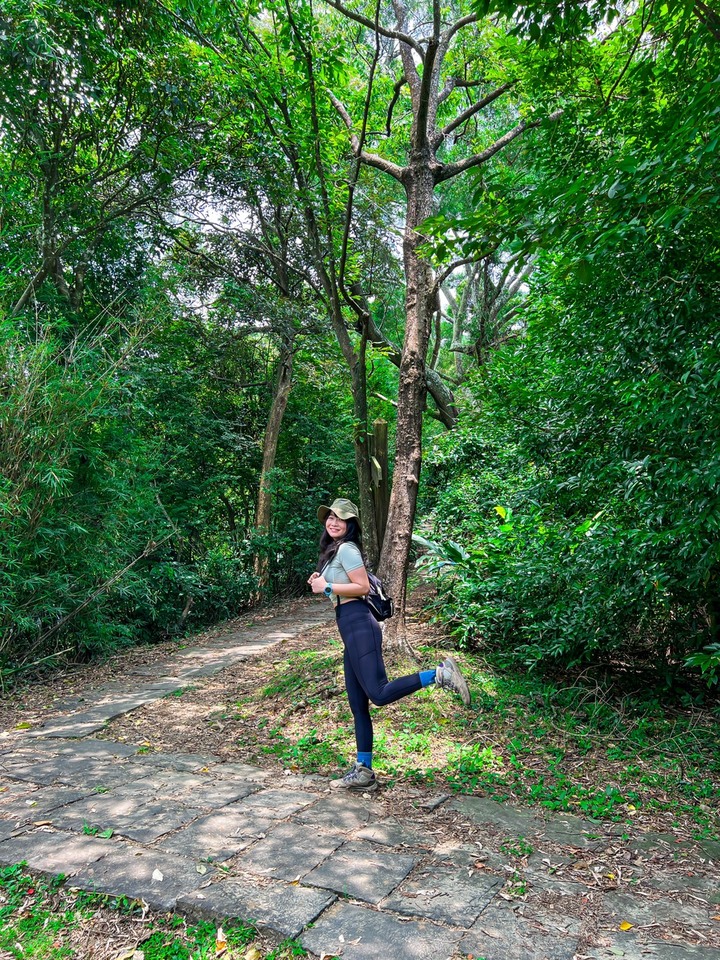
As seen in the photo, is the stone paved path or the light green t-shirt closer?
the stone paved path

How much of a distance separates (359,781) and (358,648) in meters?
0.75

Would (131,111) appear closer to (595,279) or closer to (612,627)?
(595,279)

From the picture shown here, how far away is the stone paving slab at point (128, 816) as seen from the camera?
10.4 ft

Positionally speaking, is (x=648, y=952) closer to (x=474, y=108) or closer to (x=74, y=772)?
(x=74, y=772)

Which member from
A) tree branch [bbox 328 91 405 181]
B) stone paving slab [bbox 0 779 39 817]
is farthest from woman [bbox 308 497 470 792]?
tree branch [bbox 328 91 405 181]

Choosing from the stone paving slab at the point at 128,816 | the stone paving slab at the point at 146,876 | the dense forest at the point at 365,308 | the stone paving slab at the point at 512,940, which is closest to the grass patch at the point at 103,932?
the stone paving slab at the point at 146,876

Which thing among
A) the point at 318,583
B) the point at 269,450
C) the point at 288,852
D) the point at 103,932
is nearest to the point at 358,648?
the point at 318,583

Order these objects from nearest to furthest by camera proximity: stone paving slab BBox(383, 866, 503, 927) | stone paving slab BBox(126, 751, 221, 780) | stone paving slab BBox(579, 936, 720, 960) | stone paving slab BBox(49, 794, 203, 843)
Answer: stone paving slab BBox(579, 936, 720, 960), stone paving slab BBox(383, 866, 503, 927), stone paving slab BBox(49, 794, 203, 843), stone paving slab BBox(126, 751, 221, 780)

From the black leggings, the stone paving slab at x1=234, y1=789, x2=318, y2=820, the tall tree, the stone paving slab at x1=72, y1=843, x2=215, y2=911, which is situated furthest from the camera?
the tall tree

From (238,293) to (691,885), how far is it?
9.19m

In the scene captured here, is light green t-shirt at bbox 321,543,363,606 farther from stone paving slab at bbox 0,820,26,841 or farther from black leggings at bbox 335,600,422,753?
stone paving slab at bbox 0,820,26,841

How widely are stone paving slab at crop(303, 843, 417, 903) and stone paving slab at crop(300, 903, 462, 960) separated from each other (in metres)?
0.12

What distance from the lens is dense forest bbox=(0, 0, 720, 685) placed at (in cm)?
351

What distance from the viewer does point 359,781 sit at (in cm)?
367
